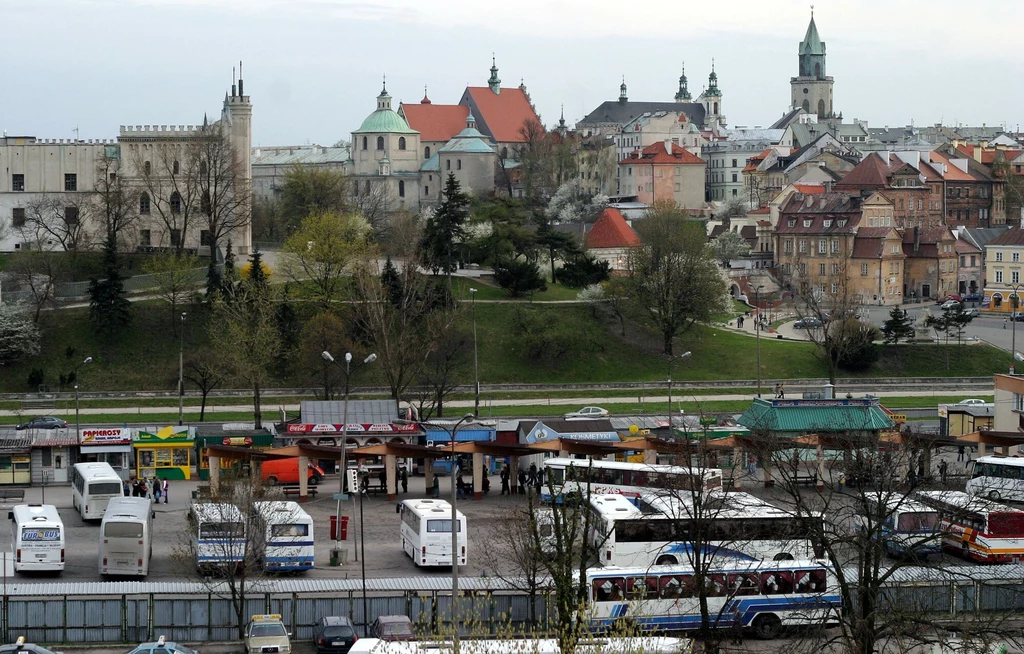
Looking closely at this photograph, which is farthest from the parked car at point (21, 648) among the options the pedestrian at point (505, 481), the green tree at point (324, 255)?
the green tree at point (324, 255)

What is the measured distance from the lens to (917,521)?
33156mm

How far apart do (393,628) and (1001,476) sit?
63.8 ft

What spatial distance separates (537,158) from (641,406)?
8020 cm

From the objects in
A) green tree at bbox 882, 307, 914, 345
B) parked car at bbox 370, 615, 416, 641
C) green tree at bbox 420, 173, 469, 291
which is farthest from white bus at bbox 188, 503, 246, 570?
green tree at bbox 882, 307, 914, 345

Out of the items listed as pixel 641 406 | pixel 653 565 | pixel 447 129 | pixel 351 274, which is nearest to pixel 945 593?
pixel 653 565

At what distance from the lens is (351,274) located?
73188 millimetres

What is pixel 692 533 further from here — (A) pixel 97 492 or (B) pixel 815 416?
(B) pixel 815 416

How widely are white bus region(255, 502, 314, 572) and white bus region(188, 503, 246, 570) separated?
3.30 feet

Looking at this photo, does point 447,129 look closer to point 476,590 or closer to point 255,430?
point 255,430

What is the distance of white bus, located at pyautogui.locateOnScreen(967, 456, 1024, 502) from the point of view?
37406 mm

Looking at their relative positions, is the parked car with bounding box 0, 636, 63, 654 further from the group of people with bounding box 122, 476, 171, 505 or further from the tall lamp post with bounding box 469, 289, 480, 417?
the tall lamp post with bounding box 469, 289, 480, 417

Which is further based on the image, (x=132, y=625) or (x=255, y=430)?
(x=255, y=430)

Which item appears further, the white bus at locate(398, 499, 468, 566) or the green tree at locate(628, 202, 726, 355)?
the green tree at locate(628, 202, 726, 355)

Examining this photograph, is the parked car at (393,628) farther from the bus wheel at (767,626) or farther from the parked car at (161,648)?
the bus wheel at (767,626)
